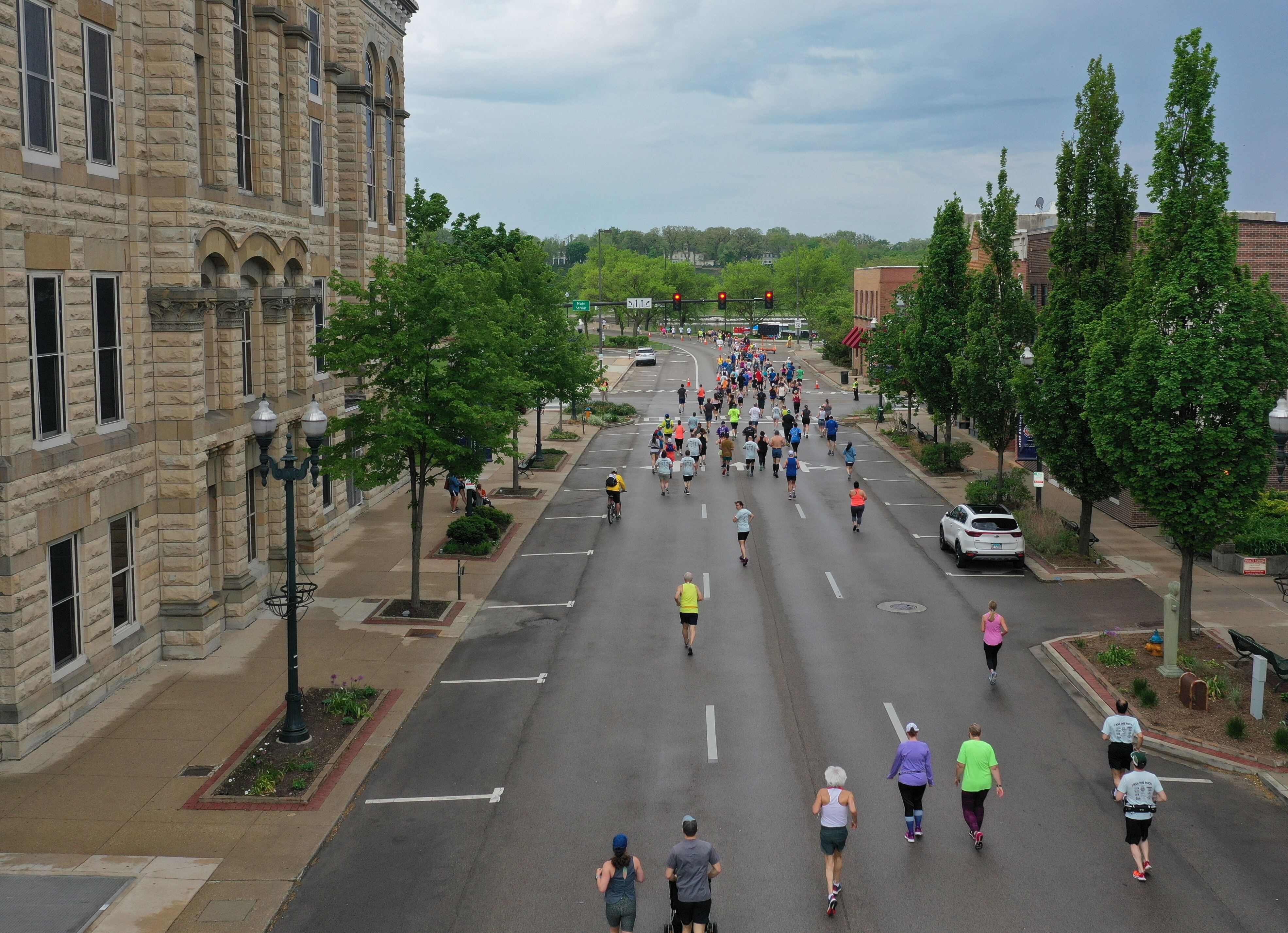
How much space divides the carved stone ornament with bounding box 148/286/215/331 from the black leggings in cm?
1456

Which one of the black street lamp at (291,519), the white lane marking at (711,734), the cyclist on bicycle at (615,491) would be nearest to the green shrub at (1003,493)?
the cyclist on bicycle at (615,491)

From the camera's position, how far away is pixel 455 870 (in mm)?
13820

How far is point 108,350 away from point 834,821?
14288mm

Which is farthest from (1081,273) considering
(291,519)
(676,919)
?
(676,919)

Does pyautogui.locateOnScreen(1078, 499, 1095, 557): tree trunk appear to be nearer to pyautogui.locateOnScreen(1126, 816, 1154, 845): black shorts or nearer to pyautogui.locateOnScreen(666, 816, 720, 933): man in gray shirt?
pyautogui.locateOnScreen(1126, 816, 1154, 845): black shorts

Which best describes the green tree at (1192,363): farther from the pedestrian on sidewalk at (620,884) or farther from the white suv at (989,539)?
the pedestrian on sidewalk at (620,884)

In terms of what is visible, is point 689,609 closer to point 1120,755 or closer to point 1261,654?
point 1120,755

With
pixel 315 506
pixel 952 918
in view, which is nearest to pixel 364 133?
pixel 315 506

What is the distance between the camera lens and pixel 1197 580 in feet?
91.6

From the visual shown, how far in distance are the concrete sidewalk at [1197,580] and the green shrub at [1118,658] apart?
8.98ft

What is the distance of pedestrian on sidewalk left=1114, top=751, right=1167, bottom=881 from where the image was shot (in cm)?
1328

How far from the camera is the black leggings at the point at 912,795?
1406cm

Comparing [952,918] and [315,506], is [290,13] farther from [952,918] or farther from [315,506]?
[952,918]

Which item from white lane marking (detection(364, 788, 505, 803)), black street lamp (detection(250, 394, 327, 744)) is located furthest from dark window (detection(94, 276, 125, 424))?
white lane marking (detection(364, 788, 505, 803))
